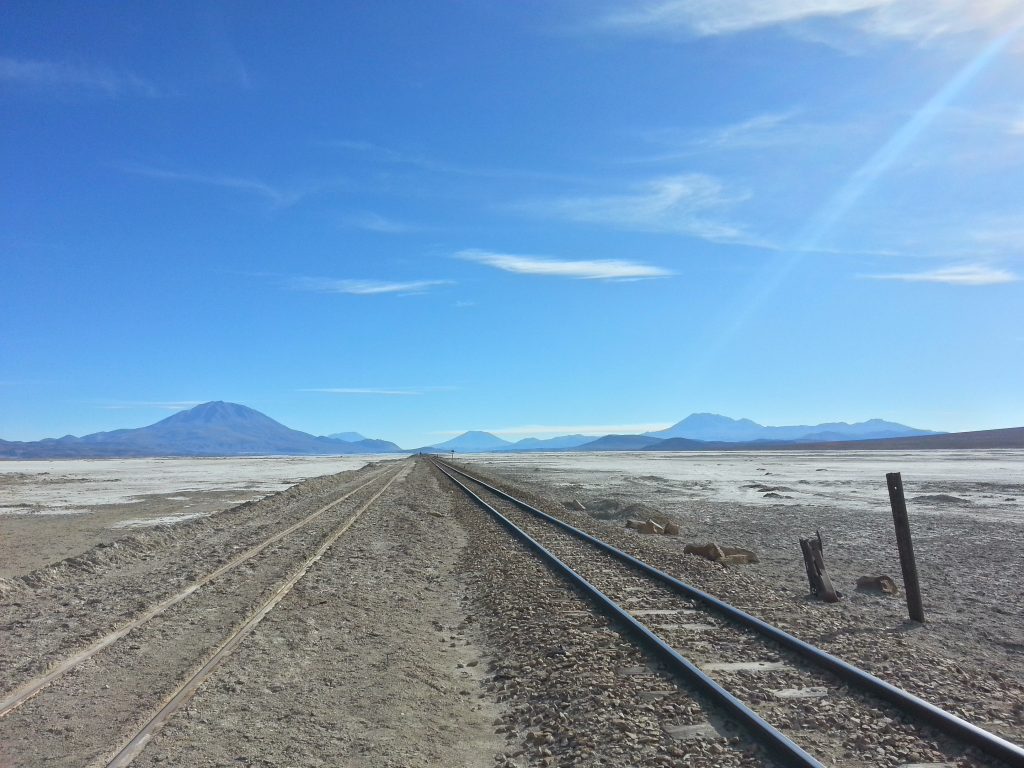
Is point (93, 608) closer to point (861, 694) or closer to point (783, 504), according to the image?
point (861, 694)

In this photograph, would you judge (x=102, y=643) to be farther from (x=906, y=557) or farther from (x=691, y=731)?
(x=906, y=557)

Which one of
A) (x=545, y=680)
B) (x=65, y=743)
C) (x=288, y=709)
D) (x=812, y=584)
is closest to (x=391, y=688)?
(x=288, y=709)

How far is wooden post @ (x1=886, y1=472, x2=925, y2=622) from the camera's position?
937 cm

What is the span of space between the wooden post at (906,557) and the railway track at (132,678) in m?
8.64

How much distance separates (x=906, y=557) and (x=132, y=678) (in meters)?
9.60

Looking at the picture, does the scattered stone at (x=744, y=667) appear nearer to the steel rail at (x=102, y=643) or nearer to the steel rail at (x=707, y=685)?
the steel rail at (x=707, y=685)

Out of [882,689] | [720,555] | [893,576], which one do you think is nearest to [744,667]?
[882,689]

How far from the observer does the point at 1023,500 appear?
1048 inches

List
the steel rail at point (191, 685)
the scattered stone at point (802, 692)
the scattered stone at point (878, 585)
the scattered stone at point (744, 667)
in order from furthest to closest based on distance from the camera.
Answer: the scattered stone at point (878, 585) → the scattered stone at point (744, 667) → the scattered stone at point (802, 692) → the steel rail at point (191, 685)

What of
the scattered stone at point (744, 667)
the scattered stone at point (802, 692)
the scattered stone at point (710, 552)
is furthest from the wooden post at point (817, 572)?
the scattered stone at point (802, 692)

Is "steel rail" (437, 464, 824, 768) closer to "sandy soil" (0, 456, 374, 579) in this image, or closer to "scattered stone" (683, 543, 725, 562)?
"scattered stone" (683, 543, 725, 562)

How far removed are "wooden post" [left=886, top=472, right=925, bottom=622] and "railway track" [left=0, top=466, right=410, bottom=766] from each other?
864 centimetres

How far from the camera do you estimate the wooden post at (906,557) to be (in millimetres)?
9367

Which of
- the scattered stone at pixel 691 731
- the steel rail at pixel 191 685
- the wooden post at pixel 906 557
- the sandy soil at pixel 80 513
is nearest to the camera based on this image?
the steel rail at pixel 191 685
